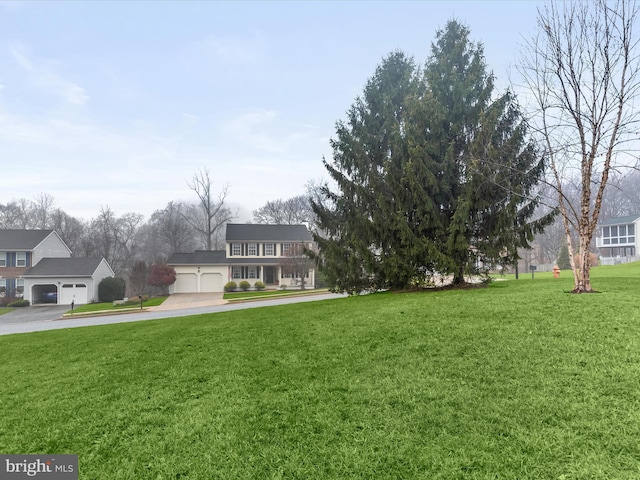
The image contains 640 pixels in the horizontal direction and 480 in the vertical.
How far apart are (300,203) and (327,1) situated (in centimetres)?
3786

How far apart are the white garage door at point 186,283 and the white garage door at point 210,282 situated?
668mm

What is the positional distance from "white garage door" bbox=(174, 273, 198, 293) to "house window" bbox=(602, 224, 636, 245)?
162 feet

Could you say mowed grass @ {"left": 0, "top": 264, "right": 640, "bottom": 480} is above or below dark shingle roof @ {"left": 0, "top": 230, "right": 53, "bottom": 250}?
below

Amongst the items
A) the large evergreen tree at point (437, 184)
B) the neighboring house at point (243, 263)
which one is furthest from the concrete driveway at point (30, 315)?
the large evergreen tree at point (437, 184)

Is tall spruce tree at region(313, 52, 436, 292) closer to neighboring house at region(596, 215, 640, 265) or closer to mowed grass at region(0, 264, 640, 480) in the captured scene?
mowed grass at region(0, 264, 640, 480)

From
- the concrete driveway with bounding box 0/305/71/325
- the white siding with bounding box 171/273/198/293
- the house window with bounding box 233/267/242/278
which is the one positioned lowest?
the concrete driveway with bounding box 0/305/71/325

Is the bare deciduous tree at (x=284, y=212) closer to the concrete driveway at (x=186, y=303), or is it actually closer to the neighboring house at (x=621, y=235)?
the concrete driveway at (x=186, y=303)

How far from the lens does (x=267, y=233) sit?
1385 inches

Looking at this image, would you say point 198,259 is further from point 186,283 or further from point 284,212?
point 284,212

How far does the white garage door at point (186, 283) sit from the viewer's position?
32.1m

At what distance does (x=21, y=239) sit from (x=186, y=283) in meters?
15.3

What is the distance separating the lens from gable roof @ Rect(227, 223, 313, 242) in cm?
3431

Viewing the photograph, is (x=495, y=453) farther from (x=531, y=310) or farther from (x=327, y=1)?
(x=327, y=1)

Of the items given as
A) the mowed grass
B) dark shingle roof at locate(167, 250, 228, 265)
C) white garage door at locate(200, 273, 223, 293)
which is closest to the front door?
dark shingle roof at locate(167, 250, 228, 265)
